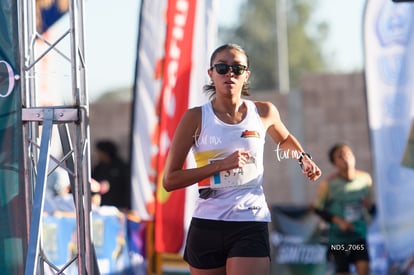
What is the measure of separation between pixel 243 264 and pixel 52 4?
5.44 meters

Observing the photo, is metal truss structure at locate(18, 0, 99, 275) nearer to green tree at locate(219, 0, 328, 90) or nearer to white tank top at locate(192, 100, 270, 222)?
white tank top at locate(192, 100, 270, 222)

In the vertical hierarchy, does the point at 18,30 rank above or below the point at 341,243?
above

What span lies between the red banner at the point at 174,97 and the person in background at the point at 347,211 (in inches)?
76.6

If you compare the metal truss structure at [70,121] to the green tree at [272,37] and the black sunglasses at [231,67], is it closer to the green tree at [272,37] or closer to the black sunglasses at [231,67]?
the black sunglasses at [231,67]

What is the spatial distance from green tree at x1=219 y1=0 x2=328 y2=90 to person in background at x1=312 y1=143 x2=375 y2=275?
50.8m

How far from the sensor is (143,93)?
36.7 feet

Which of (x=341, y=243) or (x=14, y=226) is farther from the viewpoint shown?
(x=341, y=243)

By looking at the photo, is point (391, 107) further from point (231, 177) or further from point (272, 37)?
point (272, 37)

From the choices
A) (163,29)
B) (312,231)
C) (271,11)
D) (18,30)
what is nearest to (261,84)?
(271,11)

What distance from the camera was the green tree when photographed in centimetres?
6400

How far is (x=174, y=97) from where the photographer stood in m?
10.1

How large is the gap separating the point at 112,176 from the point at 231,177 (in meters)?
7.16

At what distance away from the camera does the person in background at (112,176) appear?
43.4ft

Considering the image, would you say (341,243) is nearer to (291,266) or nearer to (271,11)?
(291,266)
